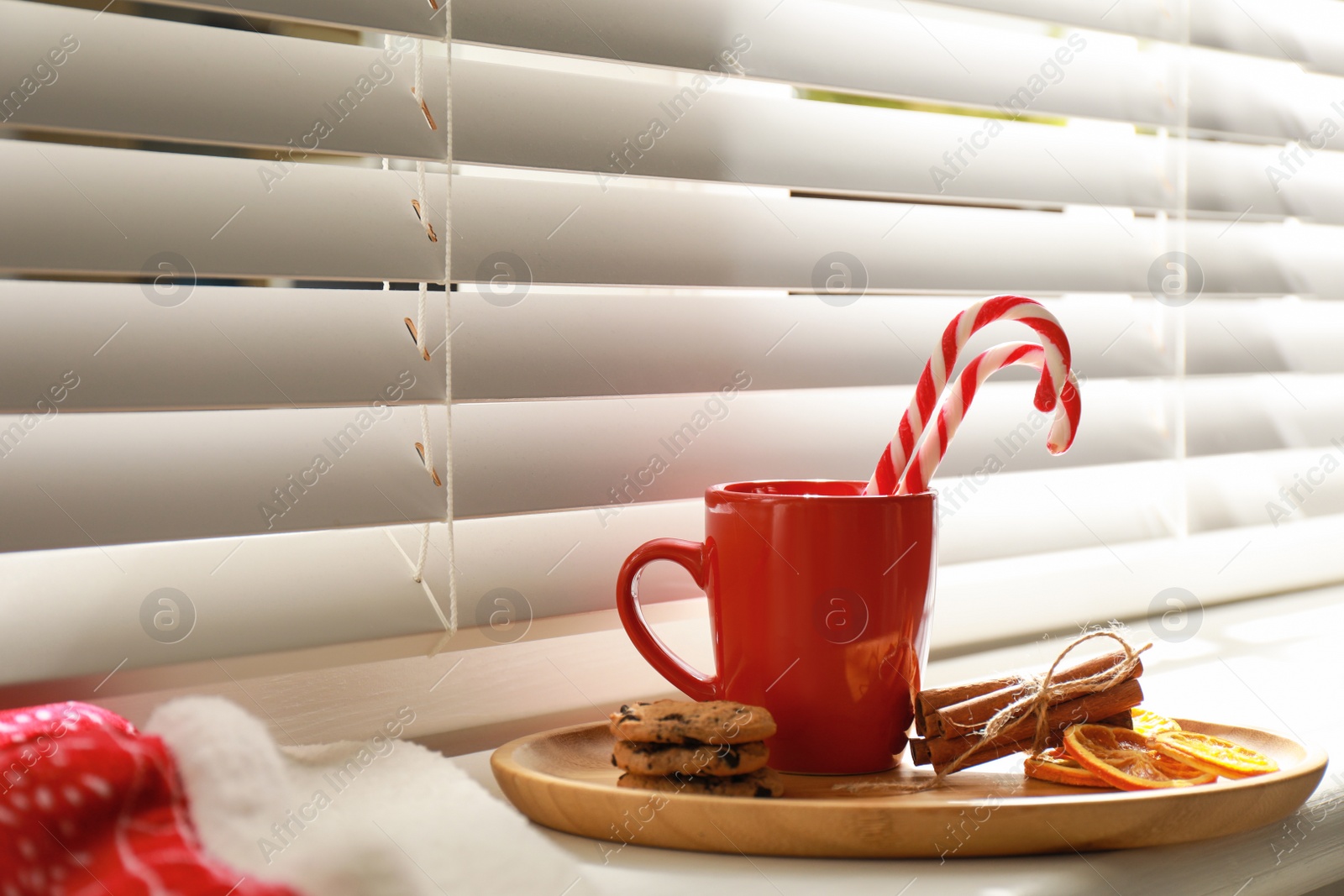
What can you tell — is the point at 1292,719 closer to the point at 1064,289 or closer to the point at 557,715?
the point at 1064,289

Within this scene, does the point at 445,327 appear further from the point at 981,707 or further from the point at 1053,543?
the point at 1053,543

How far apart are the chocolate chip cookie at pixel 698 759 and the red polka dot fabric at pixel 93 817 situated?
0.71 feet

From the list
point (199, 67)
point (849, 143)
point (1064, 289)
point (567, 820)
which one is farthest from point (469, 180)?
point (1064, 289)

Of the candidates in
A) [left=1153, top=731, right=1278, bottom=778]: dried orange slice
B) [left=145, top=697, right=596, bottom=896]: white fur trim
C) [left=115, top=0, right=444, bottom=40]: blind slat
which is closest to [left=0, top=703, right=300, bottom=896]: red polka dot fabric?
[left=145, top=697, right=596, bottom=896]: white fur trim

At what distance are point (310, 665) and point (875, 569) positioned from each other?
0.39m

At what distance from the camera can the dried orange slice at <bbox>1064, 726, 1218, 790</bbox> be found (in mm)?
616

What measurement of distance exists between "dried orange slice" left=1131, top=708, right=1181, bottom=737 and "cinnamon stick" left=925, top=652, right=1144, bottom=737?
41mm

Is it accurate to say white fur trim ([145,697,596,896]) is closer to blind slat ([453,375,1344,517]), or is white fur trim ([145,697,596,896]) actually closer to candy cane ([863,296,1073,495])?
blind slat ([453,375,1344,517])

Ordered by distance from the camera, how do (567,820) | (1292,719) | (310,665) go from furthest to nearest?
(1292,719) → (310,665) → (567,820)

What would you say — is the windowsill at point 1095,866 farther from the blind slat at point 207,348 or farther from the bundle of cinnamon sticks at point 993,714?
the blind slat at point 207,348

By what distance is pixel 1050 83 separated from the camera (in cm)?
102

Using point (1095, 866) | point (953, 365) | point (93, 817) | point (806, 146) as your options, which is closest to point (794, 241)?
point (806, 146)

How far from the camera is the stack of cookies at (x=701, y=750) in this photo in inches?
23.7

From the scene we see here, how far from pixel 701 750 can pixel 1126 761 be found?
0.89 ft
